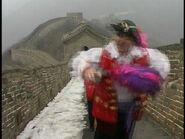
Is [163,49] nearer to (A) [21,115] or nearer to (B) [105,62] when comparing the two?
(A) [21,115]

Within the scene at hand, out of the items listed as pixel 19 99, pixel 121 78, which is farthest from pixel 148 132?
pixel 121 78

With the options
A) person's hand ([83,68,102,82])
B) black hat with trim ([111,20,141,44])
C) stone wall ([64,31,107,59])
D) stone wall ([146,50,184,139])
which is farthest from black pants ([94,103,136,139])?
stone wall ([64,31,107,59])

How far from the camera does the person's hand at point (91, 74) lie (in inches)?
133

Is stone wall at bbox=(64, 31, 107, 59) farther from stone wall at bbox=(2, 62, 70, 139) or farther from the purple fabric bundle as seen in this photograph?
the purple fabric bundle

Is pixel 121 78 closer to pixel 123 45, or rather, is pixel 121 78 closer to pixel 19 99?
pixel 123 45

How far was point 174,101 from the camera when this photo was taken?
21.3ft

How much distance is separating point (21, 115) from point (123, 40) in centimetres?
471

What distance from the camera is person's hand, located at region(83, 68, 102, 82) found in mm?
3371

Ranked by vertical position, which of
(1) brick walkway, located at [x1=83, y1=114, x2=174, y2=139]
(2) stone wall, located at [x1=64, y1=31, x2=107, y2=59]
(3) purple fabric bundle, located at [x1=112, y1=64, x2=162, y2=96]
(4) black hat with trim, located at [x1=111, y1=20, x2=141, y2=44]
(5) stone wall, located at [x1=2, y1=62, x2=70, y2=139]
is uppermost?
(2) stone wall, located at [x1=64, y1=31, x2=107, y2=59]

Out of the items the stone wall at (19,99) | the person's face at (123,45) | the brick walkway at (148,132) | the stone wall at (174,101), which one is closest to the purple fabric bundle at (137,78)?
the person's face at (123,45)

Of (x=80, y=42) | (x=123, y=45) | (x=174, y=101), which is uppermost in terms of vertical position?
(x=80, y=42)

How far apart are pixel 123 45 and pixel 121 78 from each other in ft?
1.19

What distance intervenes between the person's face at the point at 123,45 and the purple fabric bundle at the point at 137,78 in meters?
0.16

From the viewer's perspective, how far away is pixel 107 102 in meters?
3.55
